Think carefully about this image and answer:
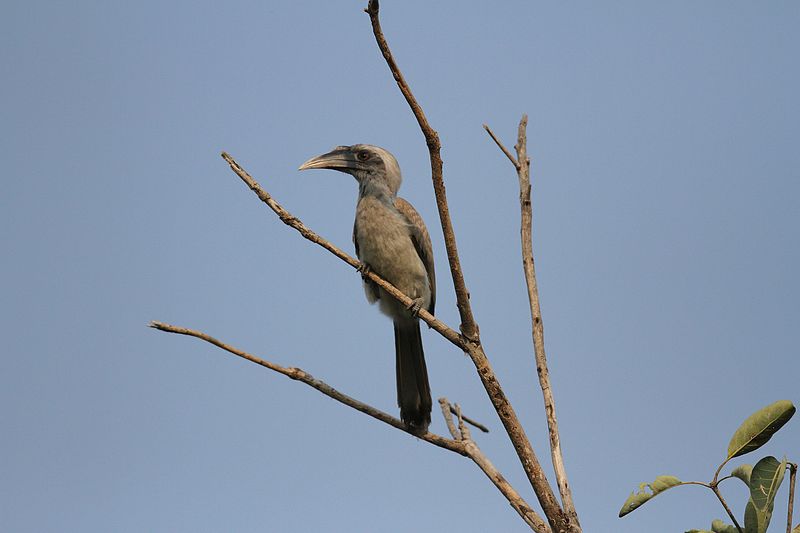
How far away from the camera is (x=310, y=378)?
3803mm

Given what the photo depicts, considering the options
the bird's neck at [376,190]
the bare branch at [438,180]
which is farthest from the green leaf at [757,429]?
the bird's neck at [376,190]

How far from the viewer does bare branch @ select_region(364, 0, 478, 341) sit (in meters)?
3.38

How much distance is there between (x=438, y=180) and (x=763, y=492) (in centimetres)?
Answer: 174

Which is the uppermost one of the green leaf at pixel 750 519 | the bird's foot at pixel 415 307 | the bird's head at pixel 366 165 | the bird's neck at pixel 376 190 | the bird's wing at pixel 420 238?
the bird's head at pixel 366 165

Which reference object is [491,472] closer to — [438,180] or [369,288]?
[438,180]

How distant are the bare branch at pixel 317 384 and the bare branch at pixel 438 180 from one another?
21.3 inches

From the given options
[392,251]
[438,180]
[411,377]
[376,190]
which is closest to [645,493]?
Answer: [438,180]

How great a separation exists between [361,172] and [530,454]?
3.94 m

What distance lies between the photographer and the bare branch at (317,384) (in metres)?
→ 3.49

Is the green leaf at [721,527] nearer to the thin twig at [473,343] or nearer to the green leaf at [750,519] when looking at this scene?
the green leaf at [750,519]

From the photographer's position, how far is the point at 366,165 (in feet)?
22.9

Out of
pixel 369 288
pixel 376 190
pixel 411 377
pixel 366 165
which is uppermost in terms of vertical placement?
pixel 366 165

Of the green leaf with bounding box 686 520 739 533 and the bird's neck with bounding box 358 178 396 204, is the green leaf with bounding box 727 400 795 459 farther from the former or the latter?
the bird's neck with bounding box 358 178 396 204

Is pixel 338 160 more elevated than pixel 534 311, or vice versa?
pixel 338 160
